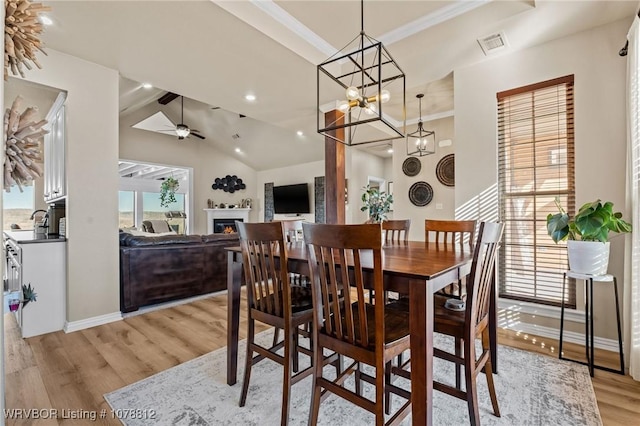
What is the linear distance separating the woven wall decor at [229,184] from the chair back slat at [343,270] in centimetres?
850

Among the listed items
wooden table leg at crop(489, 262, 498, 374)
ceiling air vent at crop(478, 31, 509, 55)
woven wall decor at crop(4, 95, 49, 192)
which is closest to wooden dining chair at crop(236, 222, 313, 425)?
woven wall decor at crop(4, 95, 49, 192)

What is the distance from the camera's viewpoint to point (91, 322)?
308 centimetres

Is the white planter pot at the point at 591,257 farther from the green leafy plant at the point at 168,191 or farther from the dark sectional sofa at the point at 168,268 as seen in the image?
the green leafy plant at the point at 168,191

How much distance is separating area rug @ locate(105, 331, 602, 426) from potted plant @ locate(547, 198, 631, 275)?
29.5 inches

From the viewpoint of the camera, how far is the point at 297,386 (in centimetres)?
202

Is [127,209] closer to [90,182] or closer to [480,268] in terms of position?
[90,182]

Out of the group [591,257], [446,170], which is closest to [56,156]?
[591,257]

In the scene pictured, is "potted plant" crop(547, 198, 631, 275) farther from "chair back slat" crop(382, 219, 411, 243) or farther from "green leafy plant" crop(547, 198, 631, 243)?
"chair back slat" crop(382, 219, 411, 243)

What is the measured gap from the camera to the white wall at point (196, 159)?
755 cm

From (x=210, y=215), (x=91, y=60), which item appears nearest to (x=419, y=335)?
(x=91, y=60)

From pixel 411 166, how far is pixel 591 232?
4.06 meters

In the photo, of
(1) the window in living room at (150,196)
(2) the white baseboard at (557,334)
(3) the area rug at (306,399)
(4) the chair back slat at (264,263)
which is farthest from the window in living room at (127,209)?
(2) the white baseboard at (557,334)

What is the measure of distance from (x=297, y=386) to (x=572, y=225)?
7.64 ft

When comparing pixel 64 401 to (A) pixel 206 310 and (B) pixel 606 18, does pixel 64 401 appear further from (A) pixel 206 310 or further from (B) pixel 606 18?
(B) pixel 606 18
